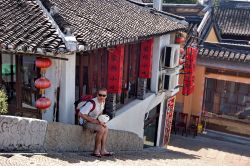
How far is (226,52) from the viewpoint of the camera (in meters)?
18.0

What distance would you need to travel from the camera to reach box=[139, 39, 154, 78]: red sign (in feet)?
43.6

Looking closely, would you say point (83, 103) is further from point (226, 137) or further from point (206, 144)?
point (226, 137)

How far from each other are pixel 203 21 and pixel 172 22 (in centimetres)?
700

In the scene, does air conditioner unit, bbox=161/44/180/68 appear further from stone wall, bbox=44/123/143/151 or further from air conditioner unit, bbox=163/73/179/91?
stone wall, bbox=44/123/143/151

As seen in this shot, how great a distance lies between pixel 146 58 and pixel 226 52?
626cm

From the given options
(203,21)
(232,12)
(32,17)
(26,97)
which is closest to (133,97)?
(26,97)

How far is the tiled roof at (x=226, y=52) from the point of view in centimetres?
1762

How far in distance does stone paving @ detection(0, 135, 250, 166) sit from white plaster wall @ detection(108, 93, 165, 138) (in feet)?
3.43

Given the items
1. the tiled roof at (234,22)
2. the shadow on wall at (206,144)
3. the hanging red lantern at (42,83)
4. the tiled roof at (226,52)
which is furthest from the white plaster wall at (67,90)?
the tiled roof at (234,22)

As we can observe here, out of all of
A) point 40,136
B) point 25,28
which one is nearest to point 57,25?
point 25,28

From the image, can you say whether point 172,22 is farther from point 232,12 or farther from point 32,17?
point 232,12

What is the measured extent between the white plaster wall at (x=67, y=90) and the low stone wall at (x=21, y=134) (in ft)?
4.97

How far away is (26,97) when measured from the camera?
31.0 feet

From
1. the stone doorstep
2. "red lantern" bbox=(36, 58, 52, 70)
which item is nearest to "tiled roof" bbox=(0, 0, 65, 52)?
"red lantern" bbox=(36, 58, 52, 70)
